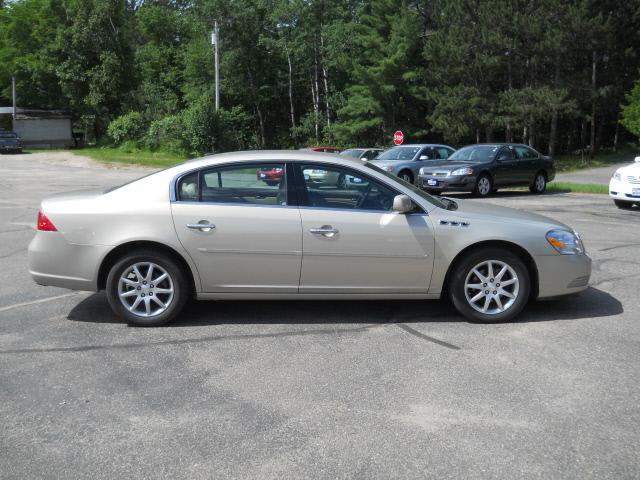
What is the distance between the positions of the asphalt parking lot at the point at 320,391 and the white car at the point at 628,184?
9.38 meters

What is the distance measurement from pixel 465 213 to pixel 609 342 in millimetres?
1592

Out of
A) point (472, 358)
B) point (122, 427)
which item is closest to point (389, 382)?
point (472, 358)

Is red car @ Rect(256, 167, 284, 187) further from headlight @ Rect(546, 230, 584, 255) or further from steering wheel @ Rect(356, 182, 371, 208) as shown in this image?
headlight @ Rect(546, 230, 584, 255)

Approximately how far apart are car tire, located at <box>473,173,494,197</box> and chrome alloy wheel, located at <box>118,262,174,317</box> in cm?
1418

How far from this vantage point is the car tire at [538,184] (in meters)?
20.1

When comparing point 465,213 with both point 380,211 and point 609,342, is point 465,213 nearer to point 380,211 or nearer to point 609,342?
point 380,211

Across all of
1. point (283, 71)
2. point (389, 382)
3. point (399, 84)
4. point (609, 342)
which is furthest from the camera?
point (283, 71)

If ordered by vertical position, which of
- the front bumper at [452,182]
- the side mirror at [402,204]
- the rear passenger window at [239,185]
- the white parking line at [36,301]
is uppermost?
the rear passenger window at [239,185]

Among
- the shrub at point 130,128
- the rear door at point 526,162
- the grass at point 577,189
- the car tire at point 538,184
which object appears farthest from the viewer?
the shrub at point 130,128

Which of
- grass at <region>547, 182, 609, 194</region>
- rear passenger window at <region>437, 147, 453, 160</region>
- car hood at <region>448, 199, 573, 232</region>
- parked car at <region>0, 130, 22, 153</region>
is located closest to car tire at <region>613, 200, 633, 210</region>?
grass at <region>547, 182, 609, 194</region>

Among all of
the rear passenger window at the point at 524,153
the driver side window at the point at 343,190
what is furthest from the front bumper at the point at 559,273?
the rear passenger window at the point at 524,153

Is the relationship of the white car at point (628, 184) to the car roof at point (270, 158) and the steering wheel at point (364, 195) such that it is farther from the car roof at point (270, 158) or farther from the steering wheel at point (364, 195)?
the steering wheel at point (364, 195)

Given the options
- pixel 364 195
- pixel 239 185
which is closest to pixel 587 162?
pixel 364 195

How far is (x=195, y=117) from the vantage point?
40.5 m
